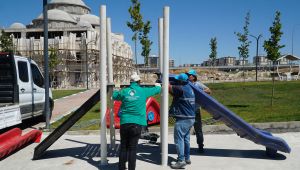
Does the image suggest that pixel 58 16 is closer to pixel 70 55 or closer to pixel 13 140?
pixel 70 55

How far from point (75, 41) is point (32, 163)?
57.1m

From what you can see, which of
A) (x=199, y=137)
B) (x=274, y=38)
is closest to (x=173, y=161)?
(x=199, y=137)

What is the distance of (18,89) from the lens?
10672 millimetres

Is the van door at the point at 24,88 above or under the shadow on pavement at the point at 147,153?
above

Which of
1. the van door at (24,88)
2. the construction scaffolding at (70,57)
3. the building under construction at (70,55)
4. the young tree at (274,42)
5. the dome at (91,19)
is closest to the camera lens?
the van door at (24,88)

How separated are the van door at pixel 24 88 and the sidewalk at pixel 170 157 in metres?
2.57

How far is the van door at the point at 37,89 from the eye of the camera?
482 inches

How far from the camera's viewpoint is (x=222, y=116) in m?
7.28

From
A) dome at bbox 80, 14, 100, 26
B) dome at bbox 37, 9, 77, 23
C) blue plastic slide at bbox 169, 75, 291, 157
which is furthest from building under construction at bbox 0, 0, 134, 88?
A: blue plastic slide at bbox 169, 75, 291, 157

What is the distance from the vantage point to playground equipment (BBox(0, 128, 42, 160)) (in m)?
7.71

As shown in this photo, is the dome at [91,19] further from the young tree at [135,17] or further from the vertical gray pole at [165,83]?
the vertical gray pole at [165,83]

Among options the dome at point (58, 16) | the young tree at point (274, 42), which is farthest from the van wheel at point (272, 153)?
the dome at point (58, 16)

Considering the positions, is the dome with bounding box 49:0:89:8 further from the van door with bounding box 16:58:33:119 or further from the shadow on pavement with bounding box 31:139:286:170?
the shadow on pavement with bounding box 31:139:286:170

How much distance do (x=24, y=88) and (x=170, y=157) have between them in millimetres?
6302
